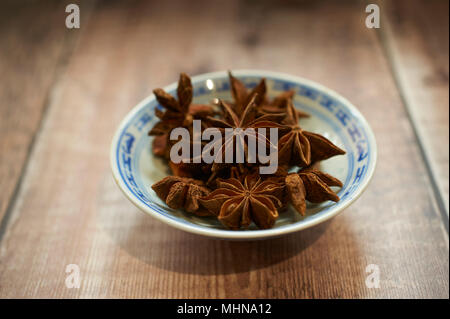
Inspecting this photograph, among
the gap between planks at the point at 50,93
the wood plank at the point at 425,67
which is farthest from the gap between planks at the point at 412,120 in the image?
the gap between planks at the point at 50,93

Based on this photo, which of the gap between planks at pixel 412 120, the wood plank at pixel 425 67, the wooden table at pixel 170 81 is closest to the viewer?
the wooden table at pixel 170 81

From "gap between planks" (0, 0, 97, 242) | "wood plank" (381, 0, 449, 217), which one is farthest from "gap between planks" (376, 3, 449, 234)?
"gap between planks" (0, 0, 97, 242)

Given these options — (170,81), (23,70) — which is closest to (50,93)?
(23,70)

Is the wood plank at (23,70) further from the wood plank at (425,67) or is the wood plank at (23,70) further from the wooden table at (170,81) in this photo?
the wood plank at (425,67)

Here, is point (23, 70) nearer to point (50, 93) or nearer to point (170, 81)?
point (50, 93)

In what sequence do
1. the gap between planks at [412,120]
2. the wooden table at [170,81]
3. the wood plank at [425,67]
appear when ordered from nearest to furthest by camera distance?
the wooden table at [170,81], the gap between planks at [412,120], the wood plank at [425,67]

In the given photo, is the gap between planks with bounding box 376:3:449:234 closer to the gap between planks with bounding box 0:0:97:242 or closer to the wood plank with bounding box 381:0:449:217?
the wood plank with bounding box 381:0:449:217

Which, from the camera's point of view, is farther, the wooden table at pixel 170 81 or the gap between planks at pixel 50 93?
the gap between planks at pixel 50 93

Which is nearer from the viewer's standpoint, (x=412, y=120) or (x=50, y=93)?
(x=412, y=120)
